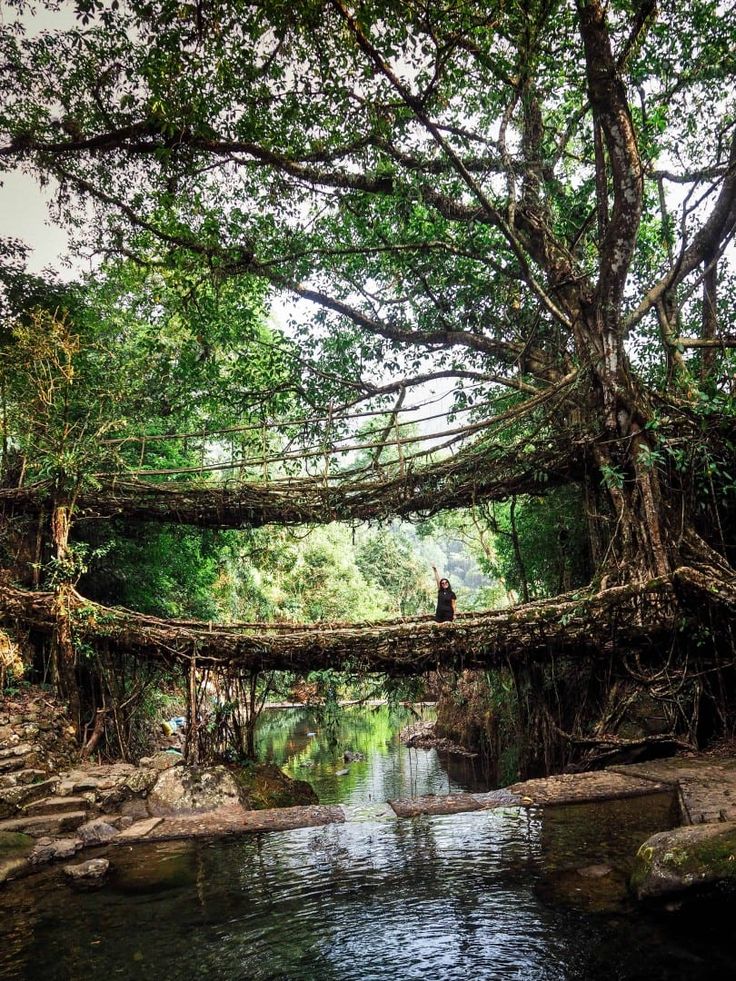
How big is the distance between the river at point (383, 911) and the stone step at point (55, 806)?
105 centimetres

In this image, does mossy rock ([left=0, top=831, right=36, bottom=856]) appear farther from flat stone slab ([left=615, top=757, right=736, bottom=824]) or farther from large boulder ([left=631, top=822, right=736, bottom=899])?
flat stone slab ([left=615, top=757, right=736, bottom=824])

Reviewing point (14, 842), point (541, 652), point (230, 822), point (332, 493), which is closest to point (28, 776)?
point (14, 842)

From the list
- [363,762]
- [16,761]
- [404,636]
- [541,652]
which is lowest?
[363,762]

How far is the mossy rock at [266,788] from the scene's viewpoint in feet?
21.8

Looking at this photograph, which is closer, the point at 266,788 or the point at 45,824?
the point at 45,824

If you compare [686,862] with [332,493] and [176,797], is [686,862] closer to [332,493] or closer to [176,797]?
[176,797]

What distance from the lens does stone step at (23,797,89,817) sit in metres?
6.15

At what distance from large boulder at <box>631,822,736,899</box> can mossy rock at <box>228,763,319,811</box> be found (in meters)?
4.08

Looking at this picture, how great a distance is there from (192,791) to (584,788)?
3.76 m

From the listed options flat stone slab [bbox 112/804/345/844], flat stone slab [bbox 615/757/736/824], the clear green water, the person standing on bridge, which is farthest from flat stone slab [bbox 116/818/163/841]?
flat stone slab [bbox 615/757/736/824]

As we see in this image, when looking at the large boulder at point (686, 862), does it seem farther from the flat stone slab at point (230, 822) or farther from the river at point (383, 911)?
the flat stone slab at point (230, 822)

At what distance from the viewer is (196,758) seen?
24.0ft

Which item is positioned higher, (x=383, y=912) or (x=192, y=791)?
(x=192, y=791)

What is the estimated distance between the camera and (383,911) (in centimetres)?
382
